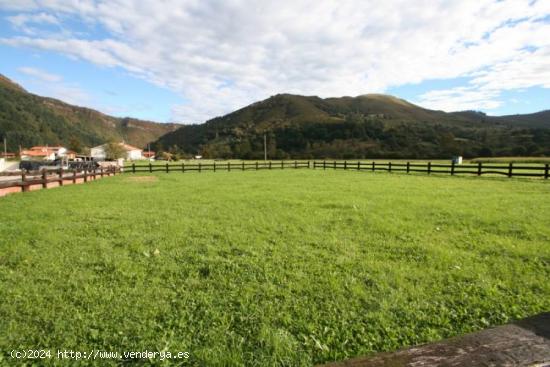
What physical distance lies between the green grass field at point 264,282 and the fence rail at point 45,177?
28.6 ft

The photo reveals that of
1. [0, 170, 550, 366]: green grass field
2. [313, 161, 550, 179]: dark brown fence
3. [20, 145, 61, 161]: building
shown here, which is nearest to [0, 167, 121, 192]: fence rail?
[0, 170, 550, 366]: green grass field

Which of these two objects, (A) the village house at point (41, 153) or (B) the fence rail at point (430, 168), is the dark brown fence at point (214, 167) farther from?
(A) the village house at point (41, 153)

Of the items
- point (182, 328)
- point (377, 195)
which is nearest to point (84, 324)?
Result: point (182, 328)

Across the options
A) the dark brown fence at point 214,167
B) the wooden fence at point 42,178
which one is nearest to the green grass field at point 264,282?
the wooden fence at point 42,178

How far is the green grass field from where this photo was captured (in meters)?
3.41

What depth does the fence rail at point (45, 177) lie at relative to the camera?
51.5ft

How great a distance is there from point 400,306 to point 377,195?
33.1 feet

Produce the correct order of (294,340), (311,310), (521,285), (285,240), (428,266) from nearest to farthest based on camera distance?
→ 1. (294,340)
2. (311,310)
3. (521,285)
4. (428,266)
5. (285,240)

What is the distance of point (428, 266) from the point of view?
5375mm

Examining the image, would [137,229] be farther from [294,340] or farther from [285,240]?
[294,340]

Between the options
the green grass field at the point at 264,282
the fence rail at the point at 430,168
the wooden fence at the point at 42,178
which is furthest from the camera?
the fence rail at the point at 430,168

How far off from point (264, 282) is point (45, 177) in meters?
18.1

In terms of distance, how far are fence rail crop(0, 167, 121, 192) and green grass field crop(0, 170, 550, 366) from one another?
28.6ft

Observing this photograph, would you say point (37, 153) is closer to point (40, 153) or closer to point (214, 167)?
point (40, 153)
